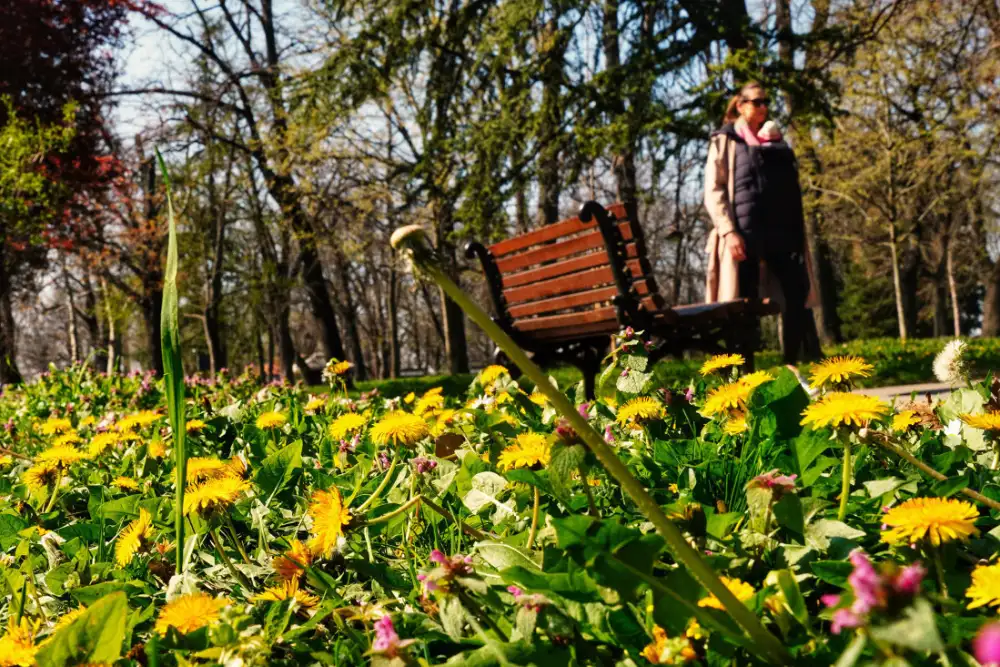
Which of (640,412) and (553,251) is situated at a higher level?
(553,251)

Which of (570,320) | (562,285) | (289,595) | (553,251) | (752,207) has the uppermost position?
(752,207)

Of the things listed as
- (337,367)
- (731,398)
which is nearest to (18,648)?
(731,398)

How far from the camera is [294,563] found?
39.1 inches

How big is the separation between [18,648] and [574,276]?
4.52 m

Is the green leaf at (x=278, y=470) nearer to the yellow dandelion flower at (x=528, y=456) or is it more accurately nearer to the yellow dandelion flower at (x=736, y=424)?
the yellow dandelion flower at (x=528, y=456)

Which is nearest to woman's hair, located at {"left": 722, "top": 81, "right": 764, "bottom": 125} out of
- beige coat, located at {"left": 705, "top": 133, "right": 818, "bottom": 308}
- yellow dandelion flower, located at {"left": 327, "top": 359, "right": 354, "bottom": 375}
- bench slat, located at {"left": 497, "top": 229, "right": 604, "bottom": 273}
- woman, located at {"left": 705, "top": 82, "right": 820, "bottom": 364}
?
woman, located at {"left": 705, "top": 82, "right": 820, "bottom": 364}

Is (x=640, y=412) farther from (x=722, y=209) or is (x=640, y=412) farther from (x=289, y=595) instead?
(x=722, y=209)

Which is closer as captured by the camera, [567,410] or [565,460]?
[567,410]

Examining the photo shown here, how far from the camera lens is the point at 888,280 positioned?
32.0 meters

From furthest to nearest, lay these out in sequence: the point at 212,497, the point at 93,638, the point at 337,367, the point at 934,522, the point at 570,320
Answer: the point at 570,320
the point at 337,367
the point at 212,497
the point at 93,638
the point at 934,522

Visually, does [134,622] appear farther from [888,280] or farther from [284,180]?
[888,280]

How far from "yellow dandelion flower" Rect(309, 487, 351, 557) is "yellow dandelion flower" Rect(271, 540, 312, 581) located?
2 cm

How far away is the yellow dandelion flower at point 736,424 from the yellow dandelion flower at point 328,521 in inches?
22.6

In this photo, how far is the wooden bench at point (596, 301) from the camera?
4656 millimetres
